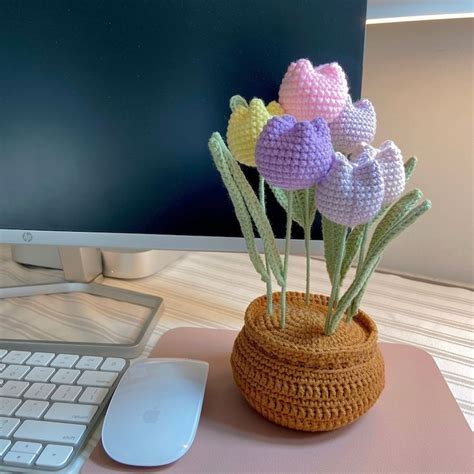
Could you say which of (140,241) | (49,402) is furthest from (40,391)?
(140,241)

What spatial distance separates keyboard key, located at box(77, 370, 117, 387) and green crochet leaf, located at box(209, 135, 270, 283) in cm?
15

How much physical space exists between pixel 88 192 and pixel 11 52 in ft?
0.46

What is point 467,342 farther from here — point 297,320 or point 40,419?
point 40,419

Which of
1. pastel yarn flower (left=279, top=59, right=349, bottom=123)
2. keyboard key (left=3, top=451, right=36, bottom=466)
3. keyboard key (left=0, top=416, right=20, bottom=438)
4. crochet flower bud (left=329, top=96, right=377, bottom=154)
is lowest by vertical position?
keyboard key (left=0, top=416, right=20, bottom=438)

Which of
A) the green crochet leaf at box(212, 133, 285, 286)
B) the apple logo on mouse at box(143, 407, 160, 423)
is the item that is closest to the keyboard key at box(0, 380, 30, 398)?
the apple logo on mouse at box(143, 407, 160, 423)

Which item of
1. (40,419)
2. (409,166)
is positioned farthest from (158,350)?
(409,166)

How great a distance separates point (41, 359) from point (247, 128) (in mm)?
259

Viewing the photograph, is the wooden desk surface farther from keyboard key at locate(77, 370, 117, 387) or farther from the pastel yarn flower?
the pastel yarn flower

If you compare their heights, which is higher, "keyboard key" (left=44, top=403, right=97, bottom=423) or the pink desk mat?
"keyboard key" (left=44, top=403, right=97, bottom=423)

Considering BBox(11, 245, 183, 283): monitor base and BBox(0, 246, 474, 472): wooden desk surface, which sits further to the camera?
BBox(11, 245, 183, 283): monitor base

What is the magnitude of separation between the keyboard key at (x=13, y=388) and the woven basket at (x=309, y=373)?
166 millimetres

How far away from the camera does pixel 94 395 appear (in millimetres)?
314

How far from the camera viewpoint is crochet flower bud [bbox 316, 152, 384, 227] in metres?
0.22

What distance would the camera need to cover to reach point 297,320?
29 centimetres
